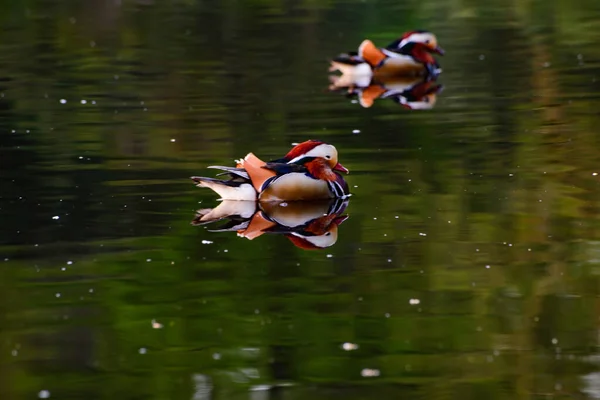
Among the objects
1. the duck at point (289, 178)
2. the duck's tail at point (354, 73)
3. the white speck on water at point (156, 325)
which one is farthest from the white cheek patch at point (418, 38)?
the white speck on water at point (156, 325)

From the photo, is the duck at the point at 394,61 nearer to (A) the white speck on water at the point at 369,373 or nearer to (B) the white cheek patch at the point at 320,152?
(B) the white cheek patch at the point at 320,152

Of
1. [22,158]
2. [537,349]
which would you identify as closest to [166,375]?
[537,349]

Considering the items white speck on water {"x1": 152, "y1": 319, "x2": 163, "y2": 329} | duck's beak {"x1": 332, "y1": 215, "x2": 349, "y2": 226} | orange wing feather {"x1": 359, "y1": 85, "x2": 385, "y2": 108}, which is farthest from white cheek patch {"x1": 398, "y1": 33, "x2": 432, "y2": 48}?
white speck on water {"x1": 152, "y1": 319, "x2": 163, "y2": 329}

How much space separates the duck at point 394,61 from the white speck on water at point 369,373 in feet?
41.9

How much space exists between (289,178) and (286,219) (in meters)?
0.50

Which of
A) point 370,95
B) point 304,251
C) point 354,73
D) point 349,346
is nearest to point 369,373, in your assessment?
point 349,346

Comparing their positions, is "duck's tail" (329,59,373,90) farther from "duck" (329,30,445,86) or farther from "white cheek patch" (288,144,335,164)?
"white cheek patch" (288,144,335,164)

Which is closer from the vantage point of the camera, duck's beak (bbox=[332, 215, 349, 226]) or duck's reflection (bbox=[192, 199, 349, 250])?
duck's reflection (bbox=[192, 199, 349, 250])

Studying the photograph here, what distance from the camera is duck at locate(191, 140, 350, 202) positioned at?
35.7 feet

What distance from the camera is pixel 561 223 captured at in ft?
32.6

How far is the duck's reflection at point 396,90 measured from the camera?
16797mm

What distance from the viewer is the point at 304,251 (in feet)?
31.3

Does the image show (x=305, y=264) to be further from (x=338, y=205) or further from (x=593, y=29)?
(x=593, y=29)

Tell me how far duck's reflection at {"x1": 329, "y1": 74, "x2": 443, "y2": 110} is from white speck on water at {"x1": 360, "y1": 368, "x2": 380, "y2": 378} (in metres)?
9.27
